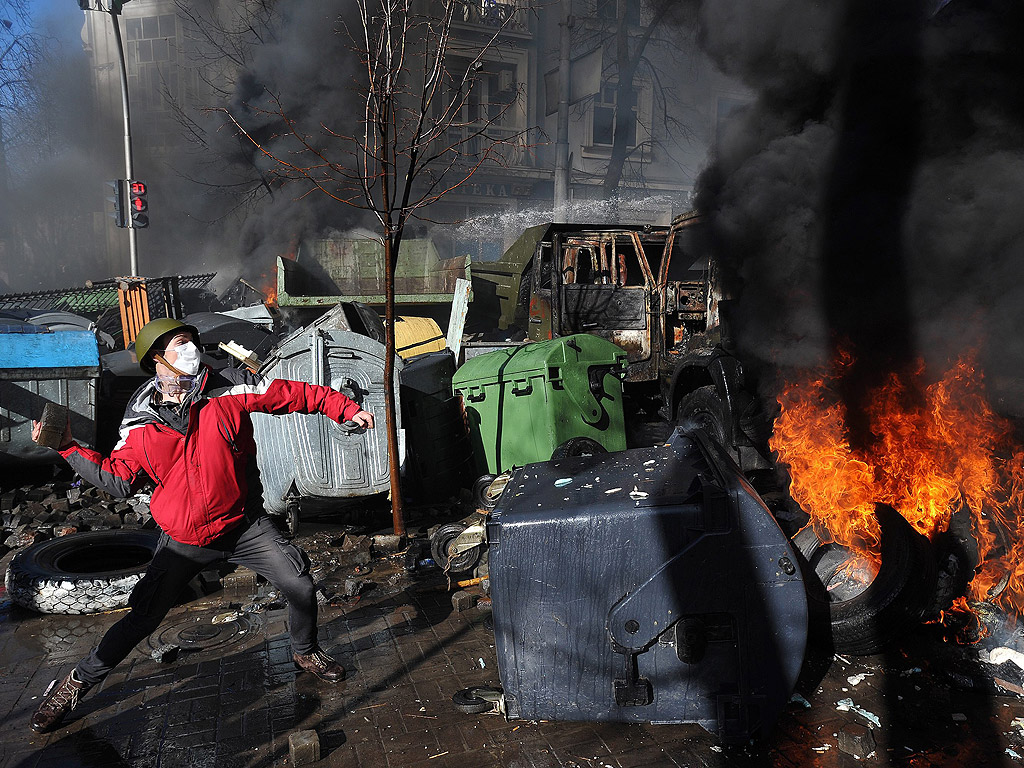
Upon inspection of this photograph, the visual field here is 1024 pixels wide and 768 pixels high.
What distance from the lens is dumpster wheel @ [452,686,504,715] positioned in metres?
3.51

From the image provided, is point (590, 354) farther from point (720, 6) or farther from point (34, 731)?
point (34, 731)

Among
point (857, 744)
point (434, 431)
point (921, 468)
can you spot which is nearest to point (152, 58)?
point (434, 431)

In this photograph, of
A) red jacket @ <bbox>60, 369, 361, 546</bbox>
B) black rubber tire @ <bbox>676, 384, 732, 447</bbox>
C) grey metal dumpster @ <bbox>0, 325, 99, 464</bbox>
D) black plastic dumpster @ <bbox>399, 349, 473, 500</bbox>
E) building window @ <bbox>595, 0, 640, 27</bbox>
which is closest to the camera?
red jacket @ <bbox>60, 369, 361, 546</bbox>

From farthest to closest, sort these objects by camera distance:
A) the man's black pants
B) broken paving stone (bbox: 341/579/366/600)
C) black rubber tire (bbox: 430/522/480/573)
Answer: black rubber tire (bbox: 430/522/480/573)
broken paving stone (bbox: 341/579/366/600)
the man's black pants

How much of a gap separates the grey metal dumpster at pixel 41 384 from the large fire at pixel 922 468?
279 inches

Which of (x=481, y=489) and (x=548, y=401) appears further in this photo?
(x=481, y=489)

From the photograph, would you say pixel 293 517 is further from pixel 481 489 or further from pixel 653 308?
pixel 653 308

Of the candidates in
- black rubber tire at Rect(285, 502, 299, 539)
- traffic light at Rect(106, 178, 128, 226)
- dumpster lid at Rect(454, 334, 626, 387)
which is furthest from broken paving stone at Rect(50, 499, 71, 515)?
traffic light at Rect(106, 178, 128, 226)

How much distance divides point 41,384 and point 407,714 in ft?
20.0

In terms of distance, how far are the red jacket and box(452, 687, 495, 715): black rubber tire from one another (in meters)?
1.46

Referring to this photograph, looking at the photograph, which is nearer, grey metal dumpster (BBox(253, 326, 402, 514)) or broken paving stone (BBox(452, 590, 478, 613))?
broken paving stone (BBox(452, 590, 478, 613))

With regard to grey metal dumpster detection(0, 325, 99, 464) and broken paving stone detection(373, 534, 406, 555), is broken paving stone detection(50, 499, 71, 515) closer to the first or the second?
grey metal dumpster detection(0, 325, 99, 464)

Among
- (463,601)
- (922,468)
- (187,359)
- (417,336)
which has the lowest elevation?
(463,601)

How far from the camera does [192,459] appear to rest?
346 cm
